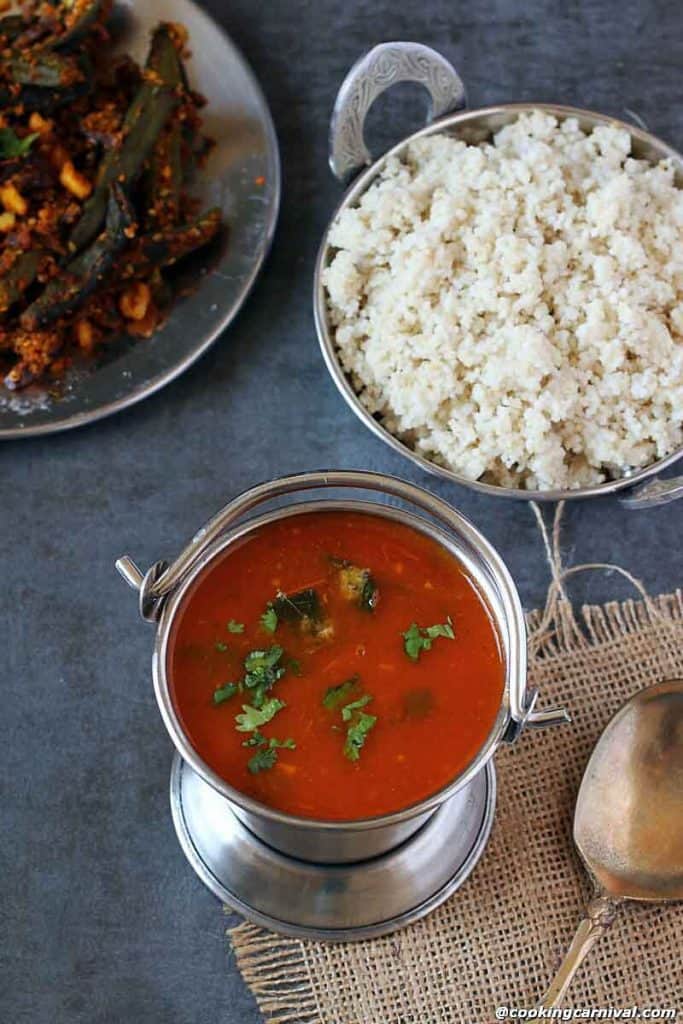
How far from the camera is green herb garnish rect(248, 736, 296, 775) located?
1503 millimetres

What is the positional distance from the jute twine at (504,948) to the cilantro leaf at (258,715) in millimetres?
509

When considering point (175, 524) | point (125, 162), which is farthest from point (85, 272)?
point (175, 524)

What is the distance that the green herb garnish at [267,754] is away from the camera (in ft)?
4.93

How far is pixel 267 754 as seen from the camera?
4.94 feet

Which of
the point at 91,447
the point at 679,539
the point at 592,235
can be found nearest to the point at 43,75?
the point at 91,447

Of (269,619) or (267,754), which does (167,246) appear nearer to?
(269,619)

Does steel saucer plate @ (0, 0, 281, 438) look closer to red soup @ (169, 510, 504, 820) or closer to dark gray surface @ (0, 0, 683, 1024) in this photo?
dark gray surface @ (0, 0, 683, 1024)

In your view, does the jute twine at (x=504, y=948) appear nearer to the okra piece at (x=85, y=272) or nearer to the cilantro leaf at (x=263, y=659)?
the cilantro leaf at (x=263, y=659)

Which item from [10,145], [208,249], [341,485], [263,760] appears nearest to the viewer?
[263,760]

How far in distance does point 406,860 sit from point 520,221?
A: 1.09m

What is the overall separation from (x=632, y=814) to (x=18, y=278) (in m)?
1.40

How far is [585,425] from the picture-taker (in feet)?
6.46

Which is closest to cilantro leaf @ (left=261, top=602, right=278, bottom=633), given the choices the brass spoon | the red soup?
the red soup

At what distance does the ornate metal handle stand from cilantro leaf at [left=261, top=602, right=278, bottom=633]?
30.1 inches
